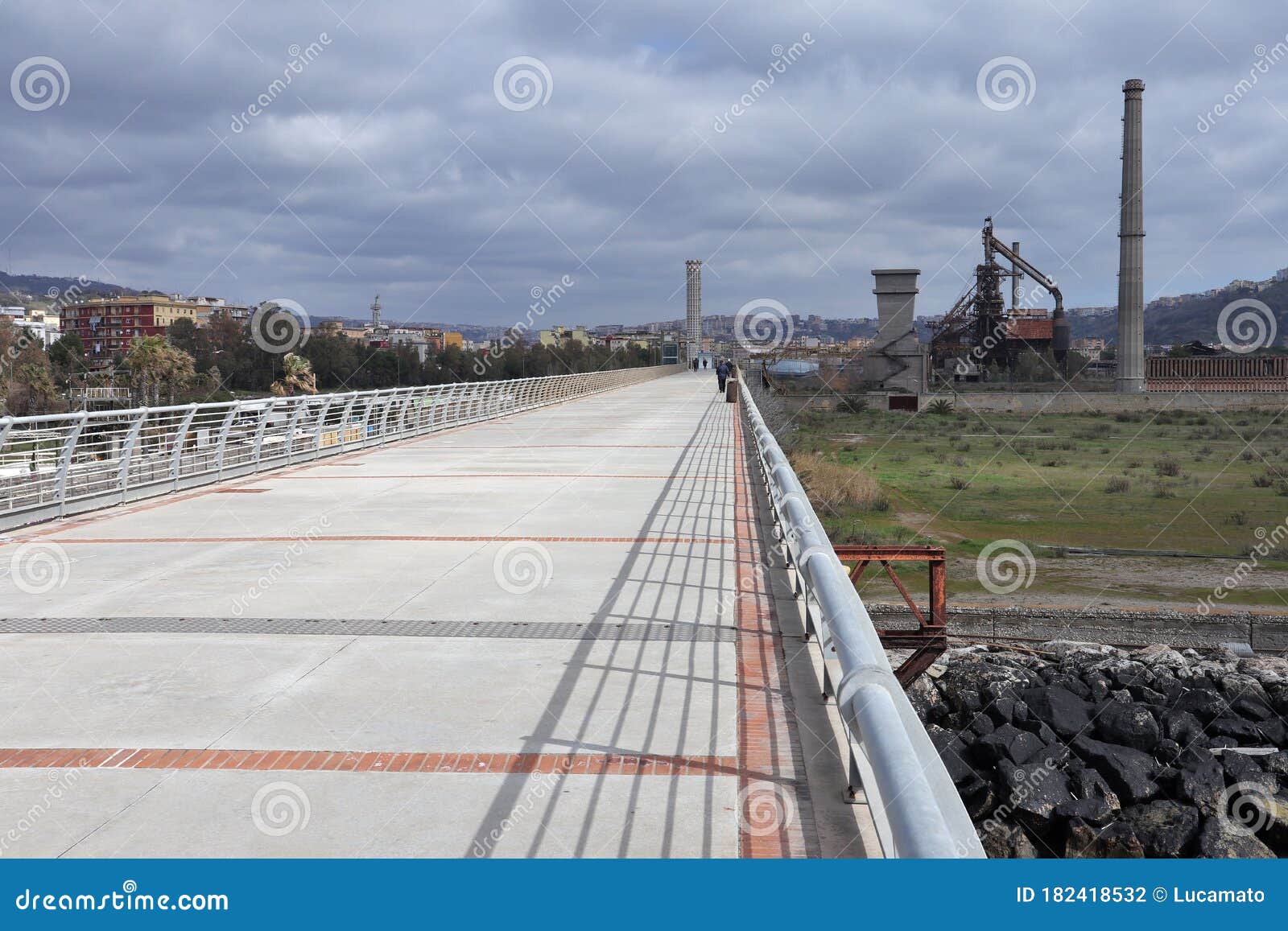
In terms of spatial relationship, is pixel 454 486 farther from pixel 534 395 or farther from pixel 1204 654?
pixel 534 395

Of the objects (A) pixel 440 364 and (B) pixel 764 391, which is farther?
(A) pixel 440 364

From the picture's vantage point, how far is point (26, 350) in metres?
86.6

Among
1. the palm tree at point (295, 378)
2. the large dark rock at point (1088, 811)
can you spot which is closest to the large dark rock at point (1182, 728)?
the large dark rock at point (1088, 811)

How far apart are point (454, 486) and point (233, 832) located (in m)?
12.2

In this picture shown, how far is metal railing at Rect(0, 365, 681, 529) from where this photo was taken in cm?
1303

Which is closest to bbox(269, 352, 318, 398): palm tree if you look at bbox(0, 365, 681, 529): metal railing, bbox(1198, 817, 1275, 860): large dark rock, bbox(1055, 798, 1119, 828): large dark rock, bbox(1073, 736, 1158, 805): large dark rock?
bbox(0, 365, 681, 529): metal railing

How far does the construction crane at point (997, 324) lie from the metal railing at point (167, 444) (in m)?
72.4

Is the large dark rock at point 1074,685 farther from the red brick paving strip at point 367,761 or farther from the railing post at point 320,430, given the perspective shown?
the railing post at point 320,430

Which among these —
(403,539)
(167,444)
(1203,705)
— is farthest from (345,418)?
(1203,705)

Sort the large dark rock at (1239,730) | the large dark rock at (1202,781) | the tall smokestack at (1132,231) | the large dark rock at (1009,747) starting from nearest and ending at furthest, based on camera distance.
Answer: the large dark rock at (1202,781) < the large dark rock at (1009,747) < the large dark rock at (1239,730) < the tall smokestack at (1132,231)

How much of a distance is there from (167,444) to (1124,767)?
518 inches

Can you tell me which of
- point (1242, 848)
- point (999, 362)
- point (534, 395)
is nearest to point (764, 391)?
point (534, 395)

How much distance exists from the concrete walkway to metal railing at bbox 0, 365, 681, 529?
84 cm

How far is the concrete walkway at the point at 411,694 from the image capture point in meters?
4.39
